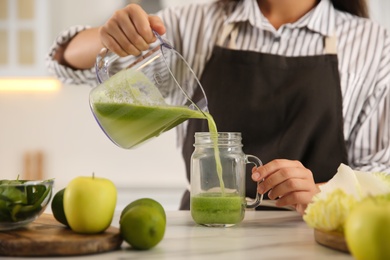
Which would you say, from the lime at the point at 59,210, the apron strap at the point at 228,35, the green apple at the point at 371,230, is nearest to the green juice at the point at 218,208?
the lime at the point at 59,210

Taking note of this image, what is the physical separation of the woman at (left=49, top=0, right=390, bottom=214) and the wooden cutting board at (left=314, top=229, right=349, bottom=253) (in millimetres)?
643

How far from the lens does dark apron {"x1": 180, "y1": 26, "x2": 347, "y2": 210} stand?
1681 millimetres

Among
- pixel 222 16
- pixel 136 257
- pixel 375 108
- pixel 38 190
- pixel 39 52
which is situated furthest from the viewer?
pixel 39 52

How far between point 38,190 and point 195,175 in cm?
33

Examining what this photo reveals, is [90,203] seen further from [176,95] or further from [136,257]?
[176,95]

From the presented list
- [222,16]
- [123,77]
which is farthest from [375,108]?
[123,77]

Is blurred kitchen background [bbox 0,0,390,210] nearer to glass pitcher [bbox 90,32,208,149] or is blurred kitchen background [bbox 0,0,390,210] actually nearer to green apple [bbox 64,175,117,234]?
glass pitcher [bbox 90,32,208,149]

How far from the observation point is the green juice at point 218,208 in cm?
116

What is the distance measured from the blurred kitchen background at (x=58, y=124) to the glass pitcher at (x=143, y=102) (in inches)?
72.2

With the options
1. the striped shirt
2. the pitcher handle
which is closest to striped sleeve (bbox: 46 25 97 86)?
the striped shirt

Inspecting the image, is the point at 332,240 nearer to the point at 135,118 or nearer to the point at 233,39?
the point at 135,118

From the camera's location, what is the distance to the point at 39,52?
298 centimetres

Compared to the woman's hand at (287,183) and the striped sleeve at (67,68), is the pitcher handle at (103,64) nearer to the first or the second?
the woman's hand at (287,183)

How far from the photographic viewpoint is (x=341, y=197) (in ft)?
3.06
